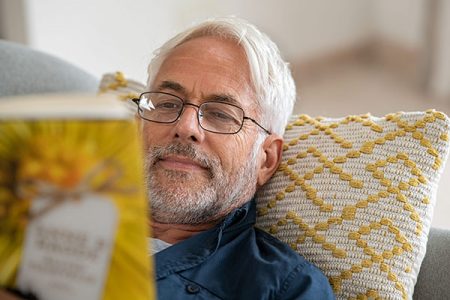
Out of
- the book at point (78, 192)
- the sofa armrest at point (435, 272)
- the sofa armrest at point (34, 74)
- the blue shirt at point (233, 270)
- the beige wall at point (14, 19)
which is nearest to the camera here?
the book at point (78, 192)

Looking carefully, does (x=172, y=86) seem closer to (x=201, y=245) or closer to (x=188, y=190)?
(x=188, y=190)

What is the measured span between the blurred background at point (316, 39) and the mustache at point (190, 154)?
3.68 ft

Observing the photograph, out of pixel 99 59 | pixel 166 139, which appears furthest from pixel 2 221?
pixel 99 59

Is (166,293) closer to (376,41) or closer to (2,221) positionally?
(2,221)

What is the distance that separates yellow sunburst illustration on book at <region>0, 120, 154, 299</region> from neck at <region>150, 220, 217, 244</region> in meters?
0.65

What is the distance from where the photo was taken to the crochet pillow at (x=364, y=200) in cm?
141

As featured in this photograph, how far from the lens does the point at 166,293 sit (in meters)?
1.29

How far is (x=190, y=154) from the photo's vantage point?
4.65ft

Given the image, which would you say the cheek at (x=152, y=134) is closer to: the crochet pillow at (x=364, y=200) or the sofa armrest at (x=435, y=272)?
the crochet pillow at (x=364, y=200)

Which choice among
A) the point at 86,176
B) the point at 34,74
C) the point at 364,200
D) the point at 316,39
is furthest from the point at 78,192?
the point at 316,39

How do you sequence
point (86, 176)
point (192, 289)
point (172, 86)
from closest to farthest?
point (86, 176) → point (192, 289) → point (172, 86)

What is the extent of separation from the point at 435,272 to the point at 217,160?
1.57ft

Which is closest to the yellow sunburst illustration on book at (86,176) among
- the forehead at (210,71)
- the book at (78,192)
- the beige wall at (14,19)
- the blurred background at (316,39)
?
the book at (78,192)

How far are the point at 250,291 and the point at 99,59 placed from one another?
6.55 feet
